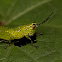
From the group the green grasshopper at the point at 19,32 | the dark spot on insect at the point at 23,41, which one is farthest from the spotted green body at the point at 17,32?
the dark spot on insect at the point at 23,41

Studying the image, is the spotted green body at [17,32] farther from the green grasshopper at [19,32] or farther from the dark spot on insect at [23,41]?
the dark spot on insect at [23,41]

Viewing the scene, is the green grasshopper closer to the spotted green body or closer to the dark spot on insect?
the spotted green body

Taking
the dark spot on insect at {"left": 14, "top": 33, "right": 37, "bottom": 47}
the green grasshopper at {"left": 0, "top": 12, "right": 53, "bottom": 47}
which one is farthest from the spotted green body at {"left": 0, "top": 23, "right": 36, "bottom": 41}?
the dark spot on insect at {"left": 14, "top": 33, "right": 37, "bottom": 47}

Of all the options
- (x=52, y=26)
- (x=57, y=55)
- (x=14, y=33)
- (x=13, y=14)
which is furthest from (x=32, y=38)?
(x=13, y=14)

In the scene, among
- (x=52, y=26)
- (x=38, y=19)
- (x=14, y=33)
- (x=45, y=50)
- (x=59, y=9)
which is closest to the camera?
(x=45, y=50)

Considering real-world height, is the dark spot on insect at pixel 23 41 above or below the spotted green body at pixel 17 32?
below

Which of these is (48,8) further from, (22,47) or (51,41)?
(22,47)

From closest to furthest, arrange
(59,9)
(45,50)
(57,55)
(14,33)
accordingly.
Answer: (57,55) → (45,50) → (14,33) → (59,9)

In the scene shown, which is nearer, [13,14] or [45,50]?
[45,50]
